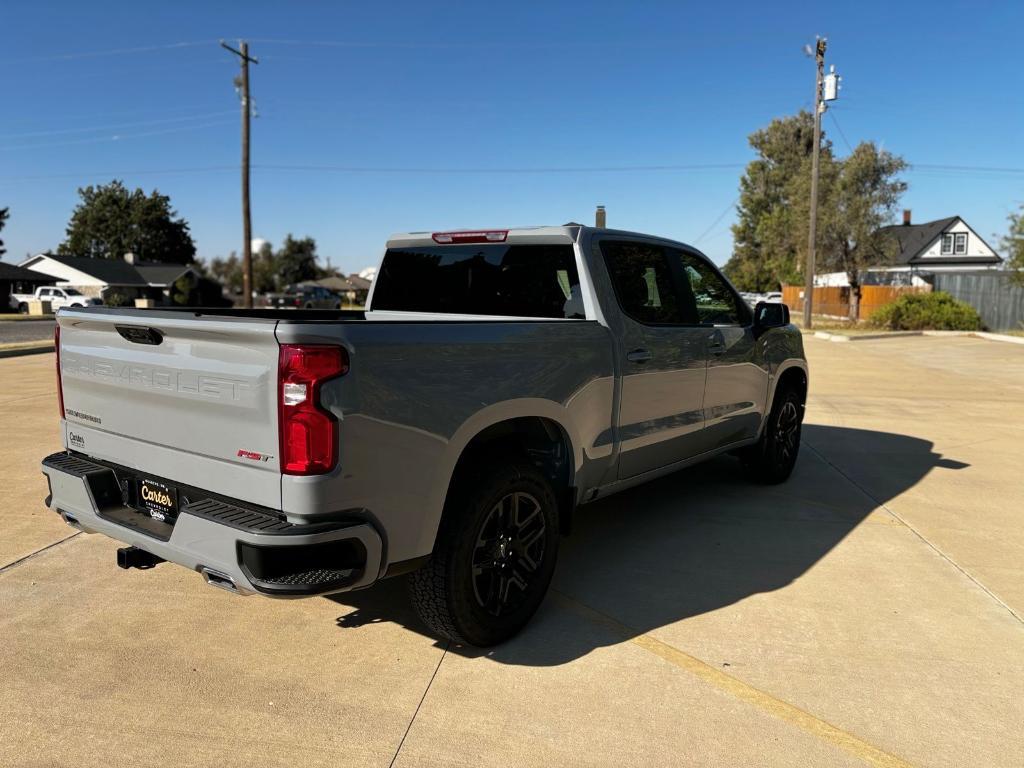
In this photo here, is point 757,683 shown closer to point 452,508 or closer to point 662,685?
point 662,685

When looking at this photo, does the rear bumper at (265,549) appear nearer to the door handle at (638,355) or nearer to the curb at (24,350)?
the door handle at (638,355)

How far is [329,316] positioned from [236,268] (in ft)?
368

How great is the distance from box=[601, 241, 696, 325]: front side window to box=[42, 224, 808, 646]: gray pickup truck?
15mm

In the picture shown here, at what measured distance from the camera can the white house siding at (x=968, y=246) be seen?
5656 centimetres

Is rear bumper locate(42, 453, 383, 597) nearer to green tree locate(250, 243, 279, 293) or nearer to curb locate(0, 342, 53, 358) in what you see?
curb locate(0, 342, 53, 358)

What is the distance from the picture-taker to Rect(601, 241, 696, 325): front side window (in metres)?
4.47

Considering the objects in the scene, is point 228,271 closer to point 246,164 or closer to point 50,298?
point 50,298

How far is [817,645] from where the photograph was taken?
370cm

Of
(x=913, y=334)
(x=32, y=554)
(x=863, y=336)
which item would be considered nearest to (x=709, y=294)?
(x=32, y=554)

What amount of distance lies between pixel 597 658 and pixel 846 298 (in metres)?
41.0

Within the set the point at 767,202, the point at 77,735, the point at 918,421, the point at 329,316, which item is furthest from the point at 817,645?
the point at 767,202

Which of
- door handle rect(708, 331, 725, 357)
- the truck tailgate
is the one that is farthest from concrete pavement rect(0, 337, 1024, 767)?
door handle rect(708, 331, 725, 357)

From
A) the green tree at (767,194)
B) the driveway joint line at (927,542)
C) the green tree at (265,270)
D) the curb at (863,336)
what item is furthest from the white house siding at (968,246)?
the green tree at (265,270)

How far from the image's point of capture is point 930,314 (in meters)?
29.2
